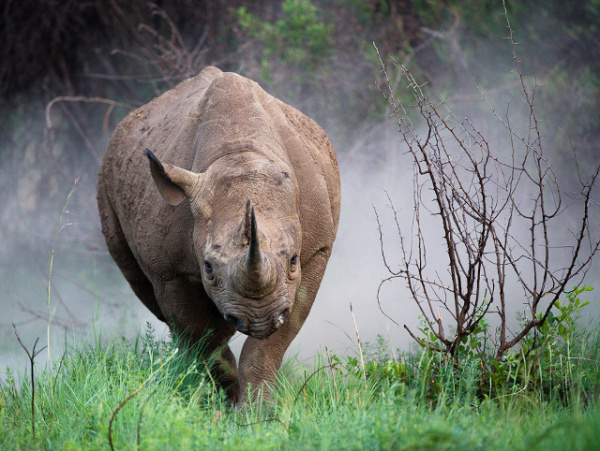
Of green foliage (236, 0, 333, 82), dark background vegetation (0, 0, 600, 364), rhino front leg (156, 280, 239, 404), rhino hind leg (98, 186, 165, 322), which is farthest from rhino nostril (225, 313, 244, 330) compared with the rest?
green foliage (236, 0, 333, 82)

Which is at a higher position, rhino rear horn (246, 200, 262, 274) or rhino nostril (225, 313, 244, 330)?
rhino rear horn (246, 200, 262, 274)

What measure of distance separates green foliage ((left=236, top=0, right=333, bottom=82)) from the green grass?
5.54 meters

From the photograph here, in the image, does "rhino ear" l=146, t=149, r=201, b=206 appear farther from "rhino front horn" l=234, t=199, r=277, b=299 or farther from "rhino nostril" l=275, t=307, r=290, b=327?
"rhino nostril" l=275, t=307, r=290, b=327

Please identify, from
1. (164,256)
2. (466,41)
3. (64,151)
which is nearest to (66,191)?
(64,151)

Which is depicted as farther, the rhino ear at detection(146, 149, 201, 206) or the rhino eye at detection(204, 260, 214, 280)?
the rhino ear at detection(146, 149, 201, 206)

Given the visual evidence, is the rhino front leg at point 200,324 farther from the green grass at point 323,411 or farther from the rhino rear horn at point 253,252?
the rhino rear horn at point 253,252

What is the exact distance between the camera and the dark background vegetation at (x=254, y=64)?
9.48 m

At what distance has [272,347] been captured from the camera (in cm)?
485

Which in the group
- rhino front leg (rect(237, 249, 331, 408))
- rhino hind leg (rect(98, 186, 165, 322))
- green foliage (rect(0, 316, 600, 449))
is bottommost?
green foliage (rect(0, 316, 600, 449))

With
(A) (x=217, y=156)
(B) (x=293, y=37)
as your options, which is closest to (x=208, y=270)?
(A) (x=217, y=156)

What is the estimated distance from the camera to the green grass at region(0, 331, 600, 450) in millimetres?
3248

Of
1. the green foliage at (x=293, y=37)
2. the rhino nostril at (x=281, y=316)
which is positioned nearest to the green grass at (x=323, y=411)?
the rhino nostril at (x=281, y=316)

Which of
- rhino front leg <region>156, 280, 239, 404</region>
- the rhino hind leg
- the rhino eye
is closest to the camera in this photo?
the rhino eye

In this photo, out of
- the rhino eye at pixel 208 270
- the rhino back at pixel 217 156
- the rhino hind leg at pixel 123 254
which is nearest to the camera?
the rhino eye at pixel 208 270
